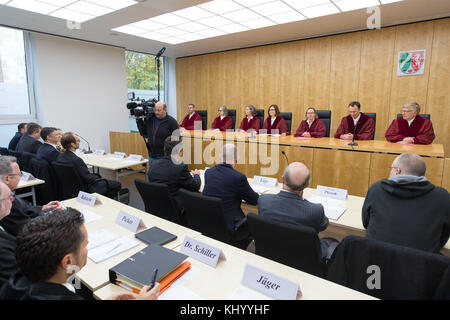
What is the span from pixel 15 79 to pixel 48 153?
320cm

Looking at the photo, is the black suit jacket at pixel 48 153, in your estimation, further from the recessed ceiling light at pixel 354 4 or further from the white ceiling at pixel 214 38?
the recessed ceiling light at pixel 354 4

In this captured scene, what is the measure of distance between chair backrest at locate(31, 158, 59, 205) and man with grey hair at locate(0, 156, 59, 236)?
1346 mm

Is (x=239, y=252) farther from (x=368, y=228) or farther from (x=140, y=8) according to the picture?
(x=140, y=8)

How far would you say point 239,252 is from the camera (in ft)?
4.70

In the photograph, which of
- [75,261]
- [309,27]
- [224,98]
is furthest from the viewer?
[224,98]

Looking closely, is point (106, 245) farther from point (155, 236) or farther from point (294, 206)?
point (294, 206)

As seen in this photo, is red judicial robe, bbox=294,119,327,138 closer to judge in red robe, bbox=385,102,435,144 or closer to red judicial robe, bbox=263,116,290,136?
red judicial robe, bbox=263,116,290,136

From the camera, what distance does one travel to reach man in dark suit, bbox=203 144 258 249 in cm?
215

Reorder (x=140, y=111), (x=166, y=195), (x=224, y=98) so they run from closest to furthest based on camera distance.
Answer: (x=166, y=195) → (x=140, y=111) → (x=224, y=98)

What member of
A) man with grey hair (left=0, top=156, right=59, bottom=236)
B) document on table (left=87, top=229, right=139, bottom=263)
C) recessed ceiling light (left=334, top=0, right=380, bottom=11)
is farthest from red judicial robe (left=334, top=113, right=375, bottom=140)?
man with grey hair (left=0, top=156, right=59, bottom=236)

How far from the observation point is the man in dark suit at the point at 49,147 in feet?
10.9
